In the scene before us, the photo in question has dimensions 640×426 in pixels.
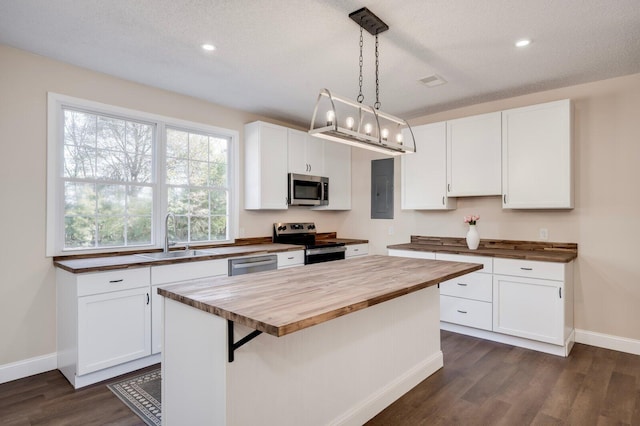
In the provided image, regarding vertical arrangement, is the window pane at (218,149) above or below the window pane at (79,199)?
above

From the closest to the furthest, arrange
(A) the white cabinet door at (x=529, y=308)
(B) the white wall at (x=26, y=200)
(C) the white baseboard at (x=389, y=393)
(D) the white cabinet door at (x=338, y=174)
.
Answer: (C) the white baseboard at (x=389, y=393) < (B) the white wall at (x=26, y=200) < (A) the white cabinet door at (x=529, y=308) < (D) the white cabinet door at (x=338, y=174)

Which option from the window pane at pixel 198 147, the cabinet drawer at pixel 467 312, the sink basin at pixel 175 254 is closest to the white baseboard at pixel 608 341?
the cabinet drawer at pixel 467 312

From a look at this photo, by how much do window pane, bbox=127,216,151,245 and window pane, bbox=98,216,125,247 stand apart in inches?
2.6

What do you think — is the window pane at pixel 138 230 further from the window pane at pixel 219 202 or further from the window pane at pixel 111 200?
the window pane at pixel 219 202

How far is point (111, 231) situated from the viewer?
3287 mm

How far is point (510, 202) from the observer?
363 centimetres

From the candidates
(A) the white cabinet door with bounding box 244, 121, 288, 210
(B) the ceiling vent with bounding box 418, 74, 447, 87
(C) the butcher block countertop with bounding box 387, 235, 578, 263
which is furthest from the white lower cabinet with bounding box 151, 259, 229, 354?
(B) the ceiling vent with bounding box 418, 74, 447, 87

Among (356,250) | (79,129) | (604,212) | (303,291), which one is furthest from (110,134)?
(604,212)

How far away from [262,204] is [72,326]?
2143 mm

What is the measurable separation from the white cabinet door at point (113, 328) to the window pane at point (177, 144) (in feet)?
4.96

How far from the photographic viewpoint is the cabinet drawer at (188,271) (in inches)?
116

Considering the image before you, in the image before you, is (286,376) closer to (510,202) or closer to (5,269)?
(5,269)

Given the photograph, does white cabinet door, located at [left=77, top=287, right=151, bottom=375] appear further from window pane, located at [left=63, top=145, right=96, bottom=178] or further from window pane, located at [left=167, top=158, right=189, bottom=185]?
window pane, located at [left=167, top=158, right=189, bottom=185]

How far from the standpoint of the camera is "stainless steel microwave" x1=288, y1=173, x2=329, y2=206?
14.7 ft
